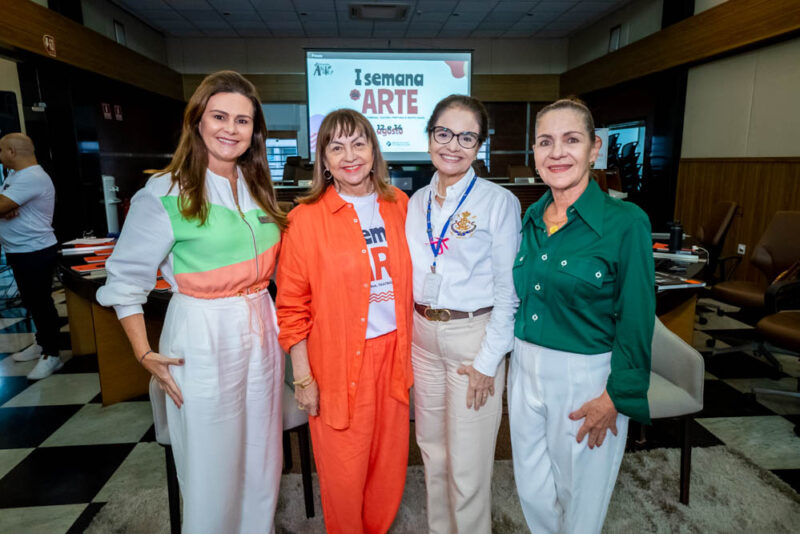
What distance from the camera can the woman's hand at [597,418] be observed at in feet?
4.09

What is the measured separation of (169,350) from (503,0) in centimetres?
782

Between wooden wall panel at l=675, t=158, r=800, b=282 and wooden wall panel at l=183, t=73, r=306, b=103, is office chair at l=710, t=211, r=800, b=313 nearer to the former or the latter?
wooden wall panel at l=675, t=158, r=800, b=282

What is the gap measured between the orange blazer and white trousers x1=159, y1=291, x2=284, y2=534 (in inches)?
4.3

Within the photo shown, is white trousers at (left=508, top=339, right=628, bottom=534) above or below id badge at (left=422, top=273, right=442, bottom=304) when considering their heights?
below

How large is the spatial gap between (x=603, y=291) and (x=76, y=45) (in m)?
7.18

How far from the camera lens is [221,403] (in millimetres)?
1381

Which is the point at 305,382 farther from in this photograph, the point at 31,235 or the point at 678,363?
the point at 31,235

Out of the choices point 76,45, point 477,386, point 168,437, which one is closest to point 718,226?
A: point 477,386

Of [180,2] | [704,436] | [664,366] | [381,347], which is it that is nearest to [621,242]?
[381,347]

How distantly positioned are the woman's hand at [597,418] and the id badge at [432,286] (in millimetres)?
516

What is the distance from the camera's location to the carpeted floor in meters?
1.86

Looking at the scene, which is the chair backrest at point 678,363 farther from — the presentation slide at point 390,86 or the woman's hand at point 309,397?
the presentation slide at point 390,86

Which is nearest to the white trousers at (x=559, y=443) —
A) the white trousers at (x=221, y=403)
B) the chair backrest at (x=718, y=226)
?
the white trousers at (x=221, y=403)

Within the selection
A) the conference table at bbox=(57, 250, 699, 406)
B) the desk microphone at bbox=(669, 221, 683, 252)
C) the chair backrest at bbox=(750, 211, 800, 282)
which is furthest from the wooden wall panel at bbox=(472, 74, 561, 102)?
the conference table at bbox=(57, 250, 699, 406)
